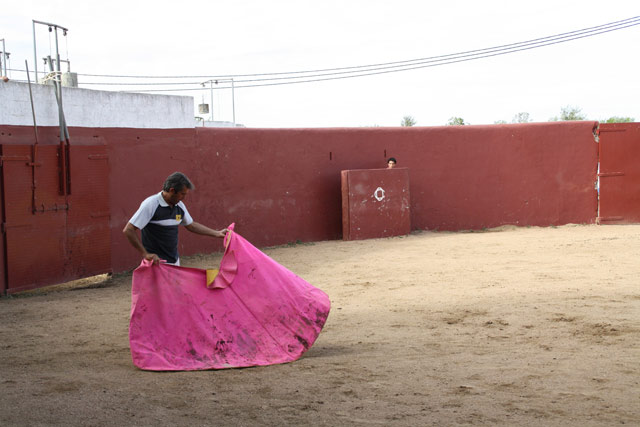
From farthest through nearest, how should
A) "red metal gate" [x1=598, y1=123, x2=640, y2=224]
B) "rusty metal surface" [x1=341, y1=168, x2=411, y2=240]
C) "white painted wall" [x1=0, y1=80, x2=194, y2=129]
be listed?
"red metal gate" [x1=598, y1=123, x2=640, y2=224] → "rusty metal surface" [x1=341, y1=168, x2=411, y2=240] → "white painted wall" [x1=0, y1=80, x2=194, y2=129]

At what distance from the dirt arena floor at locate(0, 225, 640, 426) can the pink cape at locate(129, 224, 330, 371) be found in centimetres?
19

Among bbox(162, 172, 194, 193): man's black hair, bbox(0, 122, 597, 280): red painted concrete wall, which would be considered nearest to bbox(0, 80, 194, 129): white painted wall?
bbox(0, 122, 597, 280): red painted concrete wall

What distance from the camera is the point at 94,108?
37.4 feet

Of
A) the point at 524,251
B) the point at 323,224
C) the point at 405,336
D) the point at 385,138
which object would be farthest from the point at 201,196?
the point at 405,336

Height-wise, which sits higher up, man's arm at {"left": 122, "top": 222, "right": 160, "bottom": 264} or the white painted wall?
the white painted wall

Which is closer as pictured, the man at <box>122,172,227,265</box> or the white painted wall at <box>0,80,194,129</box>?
the man at <box>122,172,227,265</box>

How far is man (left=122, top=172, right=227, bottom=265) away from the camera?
5746mm

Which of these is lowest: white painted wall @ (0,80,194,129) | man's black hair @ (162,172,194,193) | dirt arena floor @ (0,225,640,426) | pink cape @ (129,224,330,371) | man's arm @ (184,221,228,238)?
dirt arena floor @ (0,225,640,426)

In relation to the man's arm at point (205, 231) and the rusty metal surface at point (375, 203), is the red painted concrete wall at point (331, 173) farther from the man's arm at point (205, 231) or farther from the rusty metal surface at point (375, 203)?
the man's arm at point (205, 231)

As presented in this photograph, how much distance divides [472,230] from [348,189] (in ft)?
11.0

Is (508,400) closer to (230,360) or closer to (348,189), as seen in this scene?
(230,360)

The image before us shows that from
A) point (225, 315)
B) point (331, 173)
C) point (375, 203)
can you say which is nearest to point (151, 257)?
point (225, 315)

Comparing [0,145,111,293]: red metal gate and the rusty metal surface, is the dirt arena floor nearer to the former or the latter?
[0,145,111,293]: red metal gate

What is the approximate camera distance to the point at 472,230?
15.4 metres
